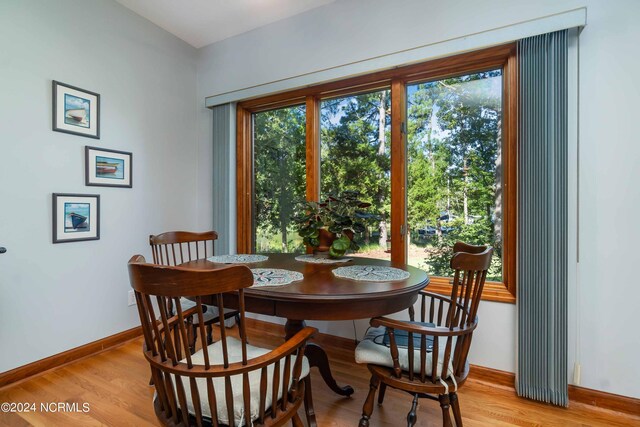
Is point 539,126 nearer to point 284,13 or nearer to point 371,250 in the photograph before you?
point 371,250

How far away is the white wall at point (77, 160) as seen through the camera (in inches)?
74.2

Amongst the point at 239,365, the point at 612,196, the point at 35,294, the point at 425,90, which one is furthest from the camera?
the point at 425,90

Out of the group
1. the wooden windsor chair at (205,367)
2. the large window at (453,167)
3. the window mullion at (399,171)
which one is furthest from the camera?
the window mullion at (399,171)

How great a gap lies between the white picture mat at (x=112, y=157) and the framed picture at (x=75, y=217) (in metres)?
0.13

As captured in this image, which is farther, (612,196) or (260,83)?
(260,83)

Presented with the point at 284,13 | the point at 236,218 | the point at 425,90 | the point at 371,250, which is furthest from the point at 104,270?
the point at 425,90

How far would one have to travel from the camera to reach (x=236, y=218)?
9.64 feet

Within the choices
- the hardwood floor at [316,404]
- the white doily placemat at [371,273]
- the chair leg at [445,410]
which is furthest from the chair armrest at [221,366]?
the hardwood floor at [316,404]

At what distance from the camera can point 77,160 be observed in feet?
7.20

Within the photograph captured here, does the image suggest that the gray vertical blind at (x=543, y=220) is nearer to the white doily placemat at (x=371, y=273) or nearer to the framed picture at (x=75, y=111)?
Answer: the white doily placemat at (x=371, y=273)

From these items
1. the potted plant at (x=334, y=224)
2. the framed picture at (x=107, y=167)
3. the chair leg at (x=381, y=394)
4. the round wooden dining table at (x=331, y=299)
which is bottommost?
the chair leg at (x=381, y=394)

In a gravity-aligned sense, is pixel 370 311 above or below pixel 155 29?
below

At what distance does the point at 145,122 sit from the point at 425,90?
2358 millimetres
